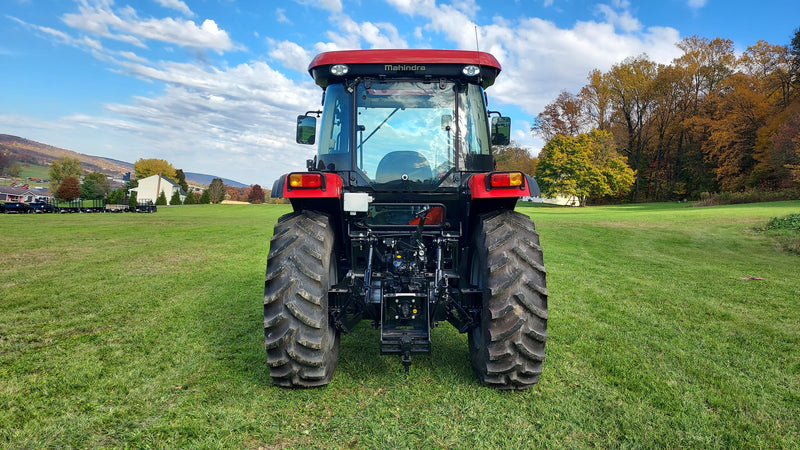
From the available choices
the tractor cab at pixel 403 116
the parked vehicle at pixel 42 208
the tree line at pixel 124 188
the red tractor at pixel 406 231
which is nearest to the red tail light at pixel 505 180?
the red tractor at pixel 406 231

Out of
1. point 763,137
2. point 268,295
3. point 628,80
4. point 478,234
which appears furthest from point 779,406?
point 628,80

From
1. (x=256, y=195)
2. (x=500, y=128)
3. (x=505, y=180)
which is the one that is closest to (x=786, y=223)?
(x=500, y=128)

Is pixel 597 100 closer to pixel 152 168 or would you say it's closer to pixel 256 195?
pixel 256 195

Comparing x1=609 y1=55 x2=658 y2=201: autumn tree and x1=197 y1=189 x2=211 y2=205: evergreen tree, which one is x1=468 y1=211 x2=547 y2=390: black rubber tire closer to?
x1=609 y1=55 x2=658 y2=201: autumn tree

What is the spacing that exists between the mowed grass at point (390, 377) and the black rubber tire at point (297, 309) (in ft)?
0.68

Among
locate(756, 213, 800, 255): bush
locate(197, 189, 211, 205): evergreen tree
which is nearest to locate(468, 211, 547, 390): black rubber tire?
locate(756, 213, 800, 255): bush

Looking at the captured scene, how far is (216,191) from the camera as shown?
83812mm

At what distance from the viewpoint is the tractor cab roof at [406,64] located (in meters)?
4.07

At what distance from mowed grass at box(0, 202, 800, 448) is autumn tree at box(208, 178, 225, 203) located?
78656mm

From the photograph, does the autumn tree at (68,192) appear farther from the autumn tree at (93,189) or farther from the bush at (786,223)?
the bush at (786,223)

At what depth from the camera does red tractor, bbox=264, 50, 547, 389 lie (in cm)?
350

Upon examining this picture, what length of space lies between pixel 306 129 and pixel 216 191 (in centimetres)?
8531

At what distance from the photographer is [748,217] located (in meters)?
19.1

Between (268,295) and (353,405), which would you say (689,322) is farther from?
(268,295)
